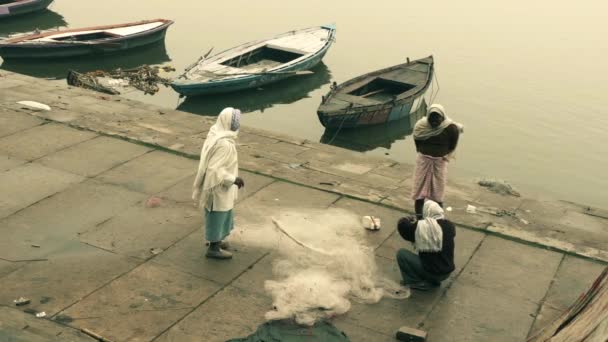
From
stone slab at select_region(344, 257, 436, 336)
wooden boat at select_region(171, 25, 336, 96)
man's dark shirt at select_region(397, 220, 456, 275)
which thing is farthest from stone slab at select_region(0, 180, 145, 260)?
wooden boat at select_region(171, 25, 336, 96)

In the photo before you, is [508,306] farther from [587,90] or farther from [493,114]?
[587,90]

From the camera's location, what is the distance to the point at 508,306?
777 centimetres

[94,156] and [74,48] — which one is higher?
[94,156]

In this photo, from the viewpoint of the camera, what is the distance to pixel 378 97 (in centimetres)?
2008

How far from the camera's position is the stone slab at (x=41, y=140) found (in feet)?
37.0

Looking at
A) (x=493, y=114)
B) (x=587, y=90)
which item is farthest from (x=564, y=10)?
(x=493, y=114)

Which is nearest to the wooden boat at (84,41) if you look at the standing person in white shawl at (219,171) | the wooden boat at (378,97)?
the wooden boat at (378,97)

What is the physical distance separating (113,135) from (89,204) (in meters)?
2.83

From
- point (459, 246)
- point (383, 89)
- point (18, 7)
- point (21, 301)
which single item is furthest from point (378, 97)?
point (18, 7)

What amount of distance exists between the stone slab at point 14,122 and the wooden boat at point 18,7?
16442mm

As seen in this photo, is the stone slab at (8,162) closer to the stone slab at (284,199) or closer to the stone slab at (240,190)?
the stone slab at (240,190)

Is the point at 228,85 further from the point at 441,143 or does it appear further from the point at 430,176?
the point at 441,143

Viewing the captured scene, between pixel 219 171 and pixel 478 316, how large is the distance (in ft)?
10.1

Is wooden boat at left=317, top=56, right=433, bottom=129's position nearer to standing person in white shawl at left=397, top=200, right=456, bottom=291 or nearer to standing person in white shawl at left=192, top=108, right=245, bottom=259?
standing person in white shawl at left=192, top=108, right=245, bottom=259
